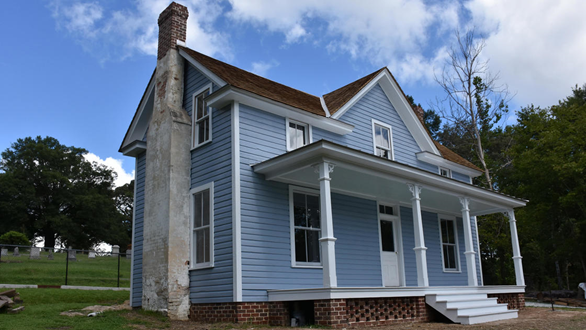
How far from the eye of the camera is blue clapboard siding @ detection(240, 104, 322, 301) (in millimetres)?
10742

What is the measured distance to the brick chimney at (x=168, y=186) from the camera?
1154cm

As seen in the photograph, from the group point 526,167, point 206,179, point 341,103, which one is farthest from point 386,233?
point 526,167

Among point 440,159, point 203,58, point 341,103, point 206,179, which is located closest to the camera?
point 206,179

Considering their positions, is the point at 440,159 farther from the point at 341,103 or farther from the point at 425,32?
the point at 425,32

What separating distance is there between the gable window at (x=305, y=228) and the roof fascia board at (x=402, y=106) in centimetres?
419

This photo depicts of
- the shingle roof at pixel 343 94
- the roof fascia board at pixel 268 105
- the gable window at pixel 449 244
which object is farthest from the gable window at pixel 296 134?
the gable window at pixel 449 244

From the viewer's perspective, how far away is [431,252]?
15.9m

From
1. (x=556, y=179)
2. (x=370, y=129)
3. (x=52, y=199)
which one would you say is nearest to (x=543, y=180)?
(x=556, y=179)

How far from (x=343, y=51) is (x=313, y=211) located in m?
9.57

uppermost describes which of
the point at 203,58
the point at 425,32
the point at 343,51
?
the point at 425,32

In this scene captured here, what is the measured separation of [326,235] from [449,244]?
8522 mm

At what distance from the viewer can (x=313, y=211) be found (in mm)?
12586

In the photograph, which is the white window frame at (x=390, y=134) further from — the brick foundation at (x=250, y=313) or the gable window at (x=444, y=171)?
the brick foundation at (x=250, y=313)

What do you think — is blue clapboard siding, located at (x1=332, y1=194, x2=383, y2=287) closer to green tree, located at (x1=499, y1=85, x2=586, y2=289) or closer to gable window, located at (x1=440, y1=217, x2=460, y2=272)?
gable window, located at (x1=440, y1=217, x2=460, y2=272)
